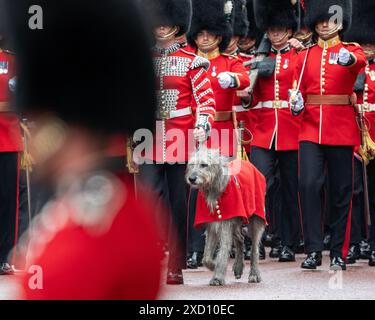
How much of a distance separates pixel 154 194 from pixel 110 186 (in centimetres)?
489

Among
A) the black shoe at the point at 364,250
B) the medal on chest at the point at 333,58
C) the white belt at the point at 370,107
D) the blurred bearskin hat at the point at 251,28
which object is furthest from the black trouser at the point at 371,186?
the blurred bearskin hat at the point at 251,28

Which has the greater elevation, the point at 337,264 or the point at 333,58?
the point at 333,58

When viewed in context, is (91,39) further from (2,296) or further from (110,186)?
(2,296)

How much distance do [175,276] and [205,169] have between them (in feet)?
2.24

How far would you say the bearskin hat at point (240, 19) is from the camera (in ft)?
32.5

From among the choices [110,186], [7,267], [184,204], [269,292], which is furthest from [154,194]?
[110,186]

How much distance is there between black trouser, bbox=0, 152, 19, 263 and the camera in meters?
8.02

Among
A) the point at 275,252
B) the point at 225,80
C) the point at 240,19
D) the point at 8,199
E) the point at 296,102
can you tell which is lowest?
the point at 275,252

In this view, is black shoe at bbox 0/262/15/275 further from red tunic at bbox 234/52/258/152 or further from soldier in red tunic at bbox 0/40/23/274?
red tunic at bbox 234/52/258/152

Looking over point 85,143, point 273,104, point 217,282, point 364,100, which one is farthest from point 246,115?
point 85,143

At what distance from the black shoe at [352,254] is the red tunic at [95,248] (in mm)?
6462

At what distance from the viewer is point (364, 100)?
29.1 feet

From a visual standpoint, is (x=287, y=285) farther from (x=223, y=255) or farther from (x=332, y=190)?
(x=332, y=190)

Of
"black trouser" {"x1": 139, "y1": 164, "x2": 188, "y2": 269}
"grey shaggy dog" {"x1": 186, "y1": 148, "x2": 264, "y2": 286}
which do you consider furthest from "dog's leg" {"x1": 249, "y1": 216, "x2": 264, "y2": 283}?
"black trouser" {"x1": 139, "y1": 164, "x2": 188, "y2": 269}
